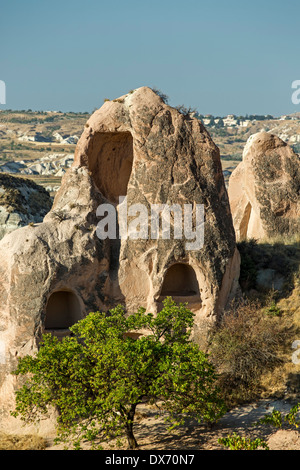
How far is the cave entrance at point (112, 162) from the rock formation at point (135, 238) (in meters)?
0.05

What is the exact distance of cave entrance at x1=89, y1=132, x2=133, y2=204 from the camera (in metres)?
20.0

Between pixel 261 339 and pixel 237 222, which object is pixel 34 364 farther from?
pixel 237 222

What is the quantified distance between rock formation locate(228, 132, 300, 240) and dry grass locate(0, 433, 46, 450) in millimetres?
13740

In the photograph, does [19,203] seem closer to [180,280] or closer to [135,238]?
[180,280]

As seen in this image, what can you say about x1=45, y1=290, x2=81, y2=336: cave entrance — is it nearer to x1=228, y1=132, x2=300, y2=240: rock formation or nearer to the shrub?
the shrub

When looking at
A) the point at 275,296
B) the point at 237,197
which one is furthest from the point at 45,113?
the point at 275,296

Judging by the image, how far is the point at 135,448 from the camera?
14875 millimetres

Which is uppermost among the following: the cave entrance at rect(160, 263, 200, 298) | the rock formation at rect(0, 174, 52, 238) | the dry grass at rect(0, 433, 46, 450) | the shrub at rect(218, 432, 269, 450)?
the rock formation at rect(0, 174, 52, 238)

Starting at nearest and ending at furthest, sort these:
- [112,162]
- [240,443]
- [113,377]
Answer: [240,443] < [113,377] < [112,162]

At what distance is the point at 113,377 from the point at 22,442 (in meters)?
3.26

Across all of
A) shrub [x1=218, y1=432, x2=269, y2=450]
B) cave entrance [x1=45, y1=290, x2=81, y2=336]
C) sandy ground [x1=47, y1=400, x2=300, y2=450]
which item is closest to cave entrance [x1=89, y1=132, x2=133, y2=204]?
cave entrance [x1=45, y1=290, x2=81, y2=336]

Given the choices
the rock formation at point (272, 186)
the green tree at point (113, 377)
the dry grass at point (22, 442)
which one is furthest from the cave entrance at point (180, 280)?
the rock formation at point (272, 186)

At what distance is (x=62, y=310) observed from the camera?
18.6 m

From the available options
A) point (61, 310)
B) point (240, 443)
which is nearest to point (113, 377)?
point (240, 443)
